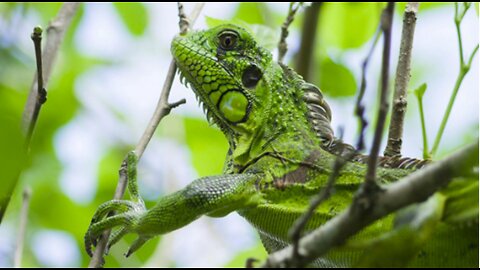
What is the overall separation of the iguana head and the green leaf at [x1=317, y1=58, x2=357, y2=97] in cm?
188

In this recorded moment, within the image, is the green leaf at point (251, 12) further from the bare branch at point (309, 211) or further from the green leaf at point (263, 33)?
the bare branch at point (309, 211)

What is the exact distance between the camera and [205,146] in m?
8.56

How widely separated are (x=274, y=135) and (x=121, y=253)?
3.49 meters

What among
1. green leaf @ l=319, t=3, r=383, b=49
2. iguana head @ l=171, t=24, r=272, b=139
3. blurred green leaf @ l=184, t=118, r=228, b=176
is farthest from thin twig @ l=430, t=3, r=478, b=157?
blurred green leaf @ l=184, t=118, r=228, b=176

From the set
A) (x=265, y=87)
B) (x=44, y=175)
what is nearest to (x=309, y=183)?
(x=265, y=87)

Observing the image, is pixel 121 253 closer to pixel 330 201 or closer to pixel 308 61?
pixel 308 61

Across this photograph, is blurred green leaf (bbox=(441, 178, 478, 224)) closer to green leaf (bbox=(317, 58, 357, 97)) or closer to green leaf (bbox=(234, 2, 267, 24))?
green leaf (bbox=(317, 58, 357, 97))

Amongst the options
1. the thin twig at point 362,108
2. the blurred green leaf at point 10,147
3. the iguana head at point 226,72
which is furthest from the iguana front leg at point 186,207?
the blurred green leaf at point 10,147

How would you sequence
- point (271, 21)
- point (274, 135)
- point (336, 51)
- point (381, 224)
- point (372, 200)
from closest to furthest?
point (372, 200), point (381, 224), point (274, 135), point (336, 51), point (271, 21)

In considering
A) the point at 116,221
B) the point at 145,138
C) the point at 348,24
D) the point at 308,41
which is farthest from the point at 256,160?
the point at 348,24

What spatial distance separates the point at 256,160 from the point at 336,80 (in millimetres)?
2511

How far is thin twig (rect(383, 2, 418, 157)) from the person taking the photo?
210 inches

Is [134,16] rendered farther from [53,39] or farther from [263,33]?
[53,39]

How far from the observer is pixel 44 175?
343 inches
